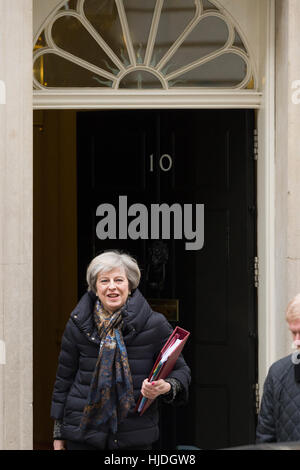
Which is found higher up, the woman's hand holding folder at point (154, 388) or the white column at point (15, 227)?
the white column at point (15, 227)

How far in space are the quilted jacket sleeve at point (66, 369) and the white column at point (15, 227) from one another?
2.44 ft

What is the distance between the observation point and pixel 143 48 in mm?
5625

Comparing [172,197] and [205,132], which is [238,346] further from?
[205,132]

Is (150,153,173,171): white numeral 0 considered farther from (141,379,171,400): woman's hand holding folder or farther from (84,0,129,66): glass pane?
(141,379,171,400): woman's hand holding folder

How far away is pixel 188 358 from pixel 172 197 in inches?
49.0

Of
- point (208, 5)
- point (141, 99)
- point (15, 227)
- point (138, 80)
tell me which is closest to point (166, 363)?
point (15, 227)

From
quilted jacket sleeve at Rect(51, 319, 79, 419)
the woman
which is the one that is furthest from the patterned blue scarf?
quilted jacket sleeve at Rect(51, 319, 79, 419)

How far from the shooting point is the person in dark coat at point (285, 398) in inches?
144

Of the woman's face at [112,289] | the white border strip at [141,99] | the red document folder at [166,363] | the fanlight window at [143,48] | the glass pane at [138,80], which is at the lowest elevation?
the red document folder at [166,363]

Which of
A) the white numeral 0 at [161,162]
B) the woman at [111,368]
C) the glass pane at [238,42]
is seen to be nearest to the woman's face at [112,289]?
the woman at [111,368]

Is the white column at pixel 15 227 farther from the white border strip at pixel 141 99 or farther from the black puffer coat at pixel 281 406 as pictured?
the black puffer coat at pixel 281 406

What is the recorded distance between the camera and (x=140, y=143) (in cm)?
647

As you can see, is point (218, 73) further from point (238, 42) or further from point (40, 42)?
point (40, 42)
